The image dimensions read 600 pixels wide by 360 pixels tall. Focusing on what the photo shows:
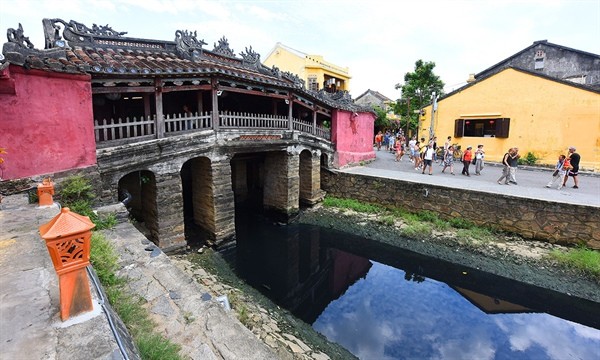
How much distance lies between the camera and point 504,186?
1266cm

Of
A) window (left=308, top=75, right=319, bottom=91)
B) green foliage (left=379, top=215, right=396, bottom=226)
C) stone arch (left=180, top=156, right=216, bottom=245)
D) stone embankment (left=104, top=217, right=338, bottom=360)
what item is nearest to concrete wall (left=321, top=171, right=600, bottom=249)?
green foliage (left=379, top=215, right=396, bottom=226)

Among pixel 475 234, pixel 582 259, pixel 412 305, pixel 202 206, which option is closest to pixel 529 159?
pixel 475 234

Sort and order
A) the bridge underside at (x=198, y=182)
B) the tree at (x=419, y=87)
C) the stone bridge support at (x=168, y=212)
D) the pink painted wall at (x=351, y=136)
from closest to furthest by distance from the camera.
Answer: the bridge underside at (x=198, y=182) → the stone bridge support at (x=168, y=212) → the pink painted wall at (x=351, y=136) → the tree at (x=419, y=87)

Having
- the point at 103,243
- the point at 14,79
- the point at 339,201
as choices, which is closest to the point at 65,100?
the point at 14,79

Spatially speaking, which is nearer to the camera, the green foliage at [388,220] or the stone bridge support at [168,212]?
the stone bridge support at [168,212]

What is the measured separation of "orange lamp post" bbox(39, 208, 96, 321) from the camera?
91.0 inches

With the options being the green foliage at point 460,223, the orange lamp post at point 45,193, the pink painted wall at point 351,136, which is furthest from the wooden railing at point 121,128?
the green foliage at point 460,223

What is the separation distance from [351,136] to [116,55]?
12.3 m

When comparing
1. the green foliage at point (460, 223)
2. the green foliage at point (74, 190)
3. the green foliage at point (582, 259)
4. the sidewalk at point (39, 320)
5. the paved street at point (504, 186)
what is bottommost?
the green foliage at point (582, 259)

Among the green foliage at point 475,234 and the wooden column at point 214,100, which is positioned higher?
the wooden column at point 214,100

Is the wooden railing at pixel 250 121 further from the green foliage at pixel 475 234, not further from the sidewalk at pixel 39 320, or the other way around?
the green foliage at pixel 475 234

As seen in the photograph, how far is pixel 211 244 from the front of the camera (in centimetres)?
1062

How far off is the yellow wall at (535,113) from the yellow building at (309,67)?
12.5 meters

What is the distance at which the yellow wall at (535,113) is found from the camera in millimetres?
16891
